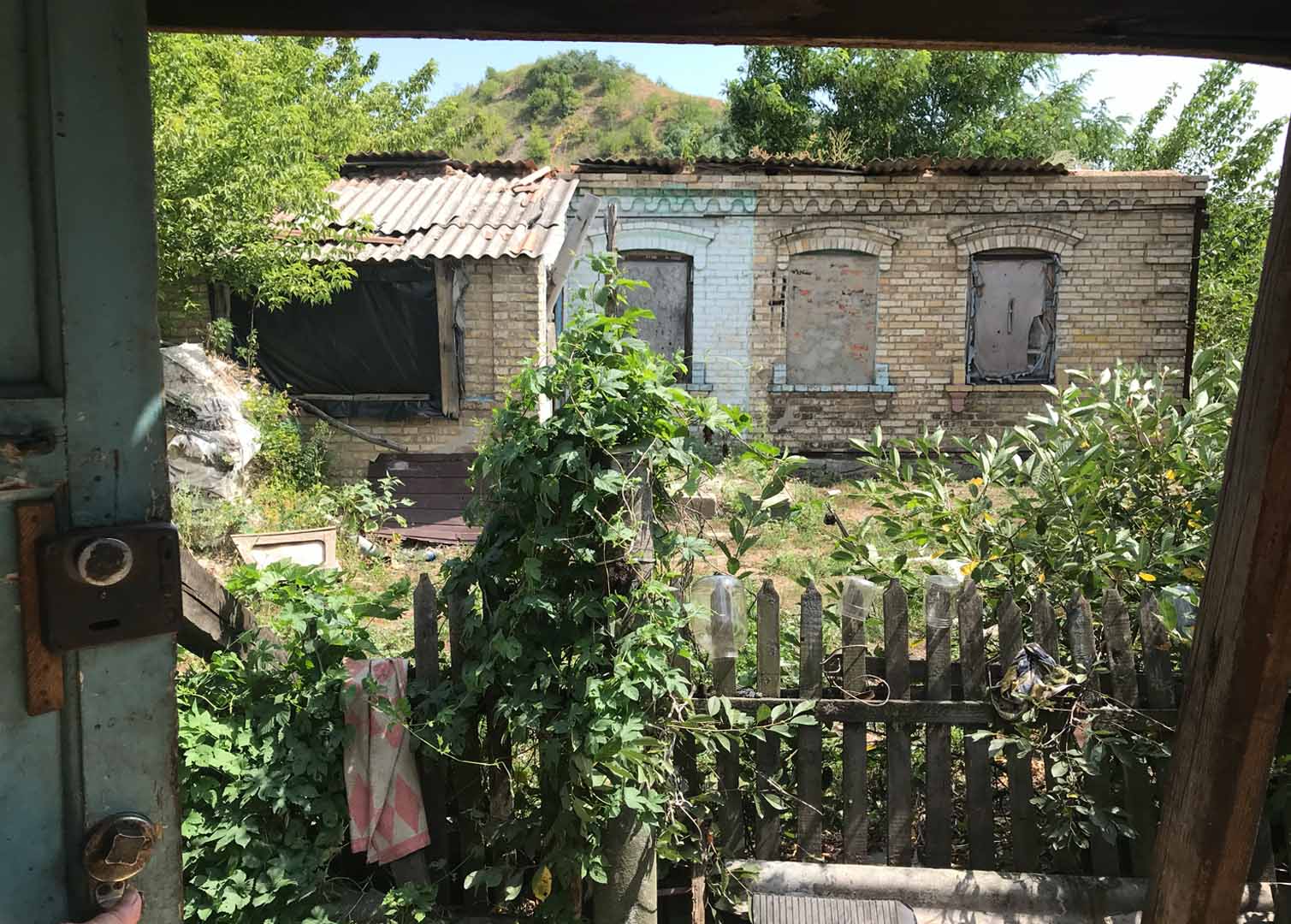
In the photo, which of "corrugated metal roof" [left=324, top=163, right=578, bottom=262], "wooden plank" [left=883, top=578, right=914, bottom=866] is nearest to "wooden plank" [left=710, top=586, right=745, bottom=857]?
"wooden plank" [left=883, top=578, right=914, bottom=866]

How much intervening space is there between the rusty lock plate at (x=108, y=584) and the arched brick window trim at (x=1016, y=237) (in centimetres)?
1291

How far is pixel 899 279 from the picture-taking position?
42.9 ft

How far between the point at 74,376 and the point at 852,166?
12399 mm

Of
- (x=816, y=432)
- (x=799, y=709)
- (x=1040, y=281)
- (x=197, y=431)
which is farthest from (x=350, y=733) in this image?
(x=1040, y=281)

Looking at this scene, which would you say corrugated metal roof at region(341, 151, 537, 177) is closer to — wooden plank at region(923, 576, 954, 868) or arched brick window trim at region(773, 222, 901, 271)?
arched brick window trim at region(773, 222, 901, 271)

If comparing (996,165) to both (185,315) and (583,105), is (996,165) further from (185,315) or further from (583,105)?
(583,105)

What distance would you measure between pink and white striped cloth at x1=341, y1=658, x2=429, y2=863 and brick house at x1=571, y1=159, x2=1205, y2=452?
1041 cm

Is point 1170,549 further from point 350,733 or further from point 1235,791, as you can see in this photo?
point 350,733

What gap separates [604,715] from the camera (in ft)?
8.30

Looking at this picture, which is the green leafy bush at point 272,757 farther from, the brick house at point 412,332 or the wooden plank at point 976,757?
the brick house at point 412,332

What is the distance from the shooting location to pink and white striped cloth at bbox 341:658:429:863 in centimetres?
273

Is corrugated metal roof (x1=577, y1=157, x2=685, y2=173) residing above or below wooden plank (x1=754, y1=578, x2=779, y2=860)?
above

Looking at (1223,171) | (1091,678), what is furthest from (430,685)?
(1223,171)

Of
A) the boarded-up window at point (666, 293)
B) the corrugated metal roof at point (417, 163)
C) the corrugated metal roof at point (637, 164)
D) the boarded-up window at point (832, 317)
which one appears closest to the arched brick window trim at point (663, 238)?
the boarded-up window at point (666, 293)
